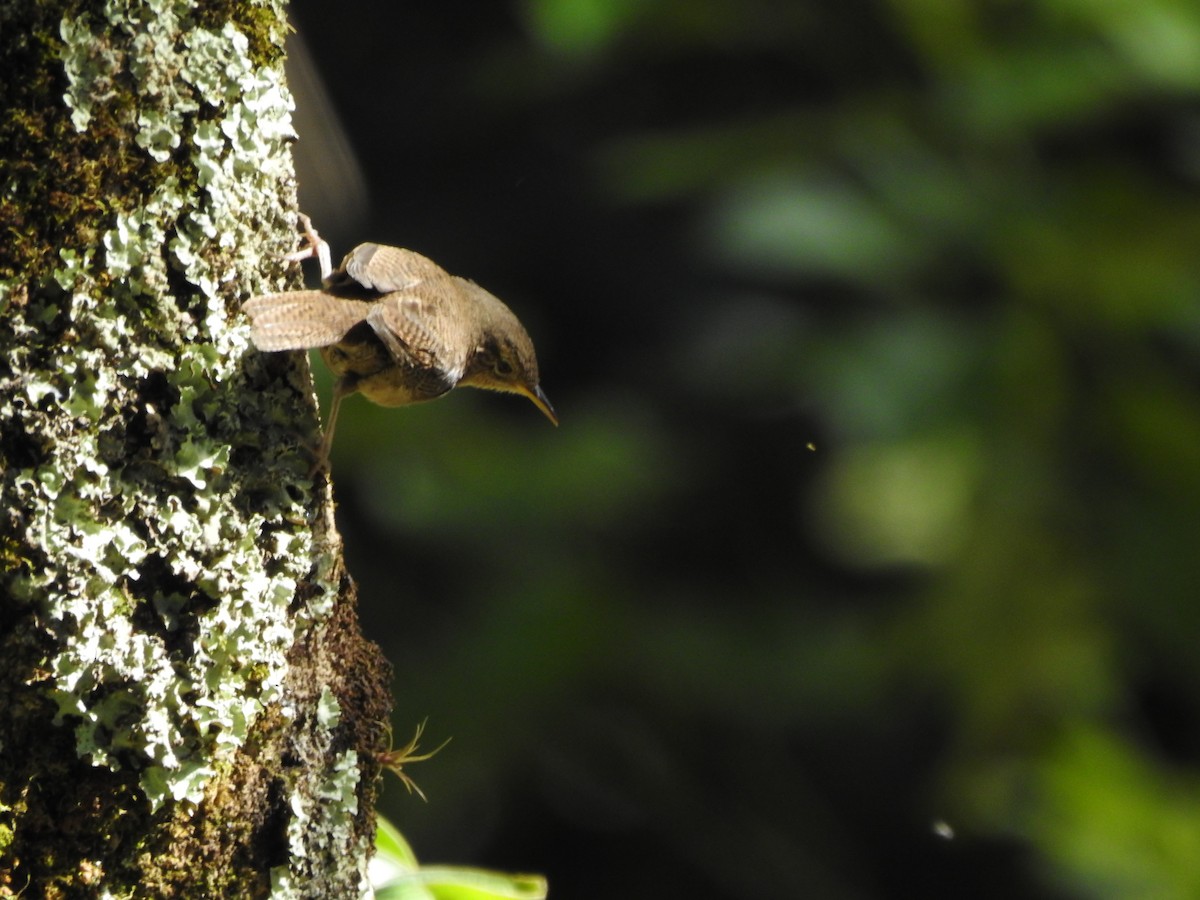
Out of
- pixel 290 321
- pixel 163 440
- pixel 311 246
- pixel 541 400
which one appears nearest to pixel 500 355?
pixel 541 400

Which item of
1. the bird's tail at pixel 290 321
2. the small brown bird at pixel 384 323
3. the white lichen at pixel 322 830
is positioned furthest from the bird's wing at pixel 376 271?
the white lichen at pixel 322 830

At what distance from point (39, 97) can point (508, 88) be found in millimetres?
2347

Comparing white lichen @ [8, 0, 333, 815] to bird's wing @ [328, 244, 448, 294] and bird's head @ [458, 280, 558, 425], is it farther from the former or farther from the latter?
bird's head @ [458, 280, 558, 425]

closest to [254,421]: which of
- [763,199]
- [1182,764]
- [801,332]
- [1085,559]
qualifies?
[763,199]

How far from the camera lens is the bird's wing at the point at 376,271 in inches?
105

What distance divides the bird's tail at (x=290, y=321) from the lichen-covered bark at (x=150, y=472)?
0.13 ft

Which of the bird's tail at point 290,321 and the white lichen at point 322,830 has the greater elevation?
the bird's tail at point 290,321

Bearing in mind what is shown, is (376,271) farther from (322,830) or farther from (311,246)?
(322,830)

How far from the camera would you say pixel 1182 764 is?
368 cm

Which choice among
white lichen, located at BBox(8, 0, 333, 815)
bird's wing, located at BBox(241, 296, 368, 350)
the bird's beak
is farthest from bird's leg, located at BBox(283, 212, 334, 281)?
the bird's beak

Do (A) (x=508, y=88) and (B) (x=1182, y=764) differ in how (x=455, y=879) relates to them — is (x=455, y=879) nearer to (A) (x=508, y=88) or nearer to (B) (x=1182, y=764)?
(B) (x=1182, y=764)

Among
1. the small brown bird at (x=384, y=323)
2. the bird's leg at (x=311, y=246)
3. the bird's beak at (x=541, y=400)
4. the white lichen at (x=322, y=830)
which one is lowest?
the bird's beak at (x=541, y=400)

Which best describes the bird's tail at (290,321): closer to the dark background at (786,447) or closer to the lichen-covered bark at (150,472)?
the lichen-covered bark at (150,472)

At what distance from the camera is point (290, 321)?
82.4 inches
